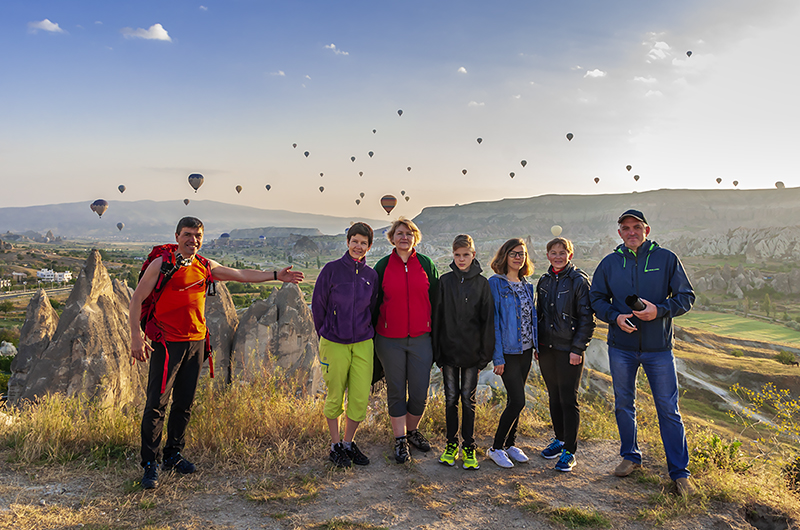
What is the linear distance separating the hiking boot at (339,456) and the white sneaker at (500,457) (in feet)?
4.55

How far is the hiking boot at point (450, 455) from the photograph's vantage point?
428 centimetres

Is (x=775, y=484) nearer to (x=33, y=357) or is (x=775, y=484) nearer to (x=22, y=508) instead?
(x=22, y=508)

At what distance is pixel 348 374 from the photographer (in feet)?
13.9

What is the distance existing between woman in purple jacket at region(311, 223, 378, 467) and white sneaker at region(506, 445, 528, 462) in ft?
4.71

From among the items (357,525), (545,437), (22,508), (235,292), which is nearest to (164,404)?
(22,508)

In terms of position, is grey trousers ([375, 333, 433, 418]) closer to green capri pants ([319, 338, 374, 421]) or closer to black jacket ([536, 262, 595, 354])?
green capri pants ([319, 338, 374, 421])

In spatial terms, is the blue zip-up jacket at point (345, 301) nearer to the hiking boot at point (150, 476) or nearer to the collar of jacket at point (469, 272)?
the collar of jacket at point (469, 272)

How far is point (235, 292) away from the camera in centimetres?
7138

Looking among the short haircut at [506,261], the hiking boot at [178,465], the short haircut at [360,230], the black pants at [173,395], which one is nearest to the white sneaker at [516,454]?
the short haircut at [506,261]

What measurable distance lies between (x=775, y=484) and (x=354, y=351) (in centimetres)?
385

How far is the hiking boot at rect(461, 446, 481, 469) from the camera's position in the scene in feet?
13.8

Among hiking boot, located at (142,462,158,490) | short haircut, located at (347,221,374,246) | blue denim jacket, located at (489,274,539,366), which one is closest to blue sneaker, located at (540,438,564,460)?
blue denim jacket, located at (489,274,539,366)

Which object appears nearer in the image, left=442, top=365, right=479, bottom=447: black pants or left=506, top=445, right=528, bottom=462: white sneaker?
left=442, top=365, right=479, bottom=447: black pants

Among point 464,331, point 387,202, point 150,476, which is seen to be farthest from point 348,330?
point 387,202
